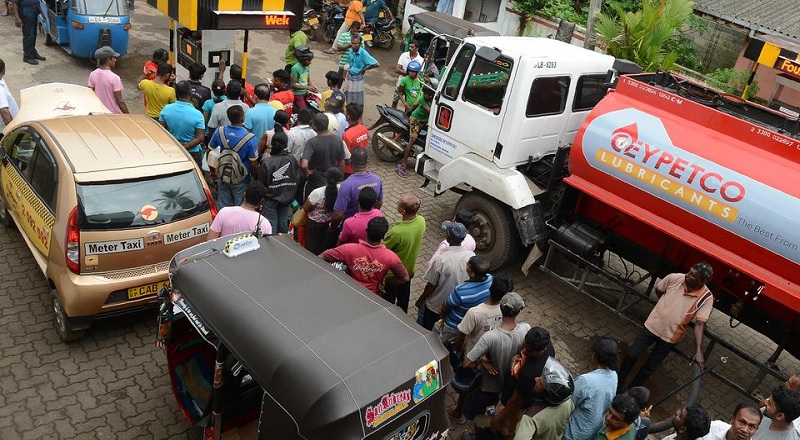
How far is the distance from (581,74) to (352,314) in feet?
15.9

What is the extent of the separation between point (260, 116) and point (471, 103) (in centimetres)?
244

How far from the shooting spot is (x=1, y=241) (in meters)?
6.56

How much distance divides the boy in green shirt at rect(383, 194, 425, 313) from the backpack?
6.28 ft

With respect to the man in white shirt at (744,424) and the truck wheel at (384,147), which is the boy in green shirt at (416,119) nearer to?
the truck wheel at (384,147)

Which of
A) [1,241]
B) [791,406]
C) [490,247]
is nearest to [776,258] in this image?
[791,406]

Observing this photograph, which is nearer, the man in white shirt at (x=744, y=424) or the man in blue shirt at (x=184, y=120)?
the man in white shirt at (x=744, y=424)

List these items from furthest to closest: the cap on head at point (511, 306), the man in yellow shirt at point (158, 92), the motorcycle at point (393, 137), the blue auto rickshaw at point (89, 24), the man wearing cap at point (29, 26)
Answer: the blue auto rickshaw at point (89, 24) < the man wearing cap at point (29, 26) < the motorcycle at point (393, 137) < the man in yellow shirt at point (158, 92) < the cap on head at point (511, 306)

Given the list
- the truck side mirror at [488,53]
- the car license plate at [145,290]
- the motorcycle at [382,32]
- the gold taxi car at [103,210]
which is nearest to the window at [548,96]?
the truck side mirror at [488,53]

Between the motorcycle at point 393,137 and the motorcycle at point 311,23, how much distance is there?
6549mm

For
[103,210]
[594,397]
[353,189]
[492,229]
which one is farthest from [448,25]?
[594,397]

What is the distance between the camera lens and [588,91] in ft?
24.5

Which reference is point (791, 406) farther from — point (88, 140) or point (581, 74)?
point (88, 140)

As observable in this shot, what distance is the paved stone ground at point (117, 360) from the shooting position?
187 inches

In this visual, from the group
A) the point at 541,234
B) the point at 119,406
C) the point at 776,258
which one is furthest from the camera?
the point at 541,234
